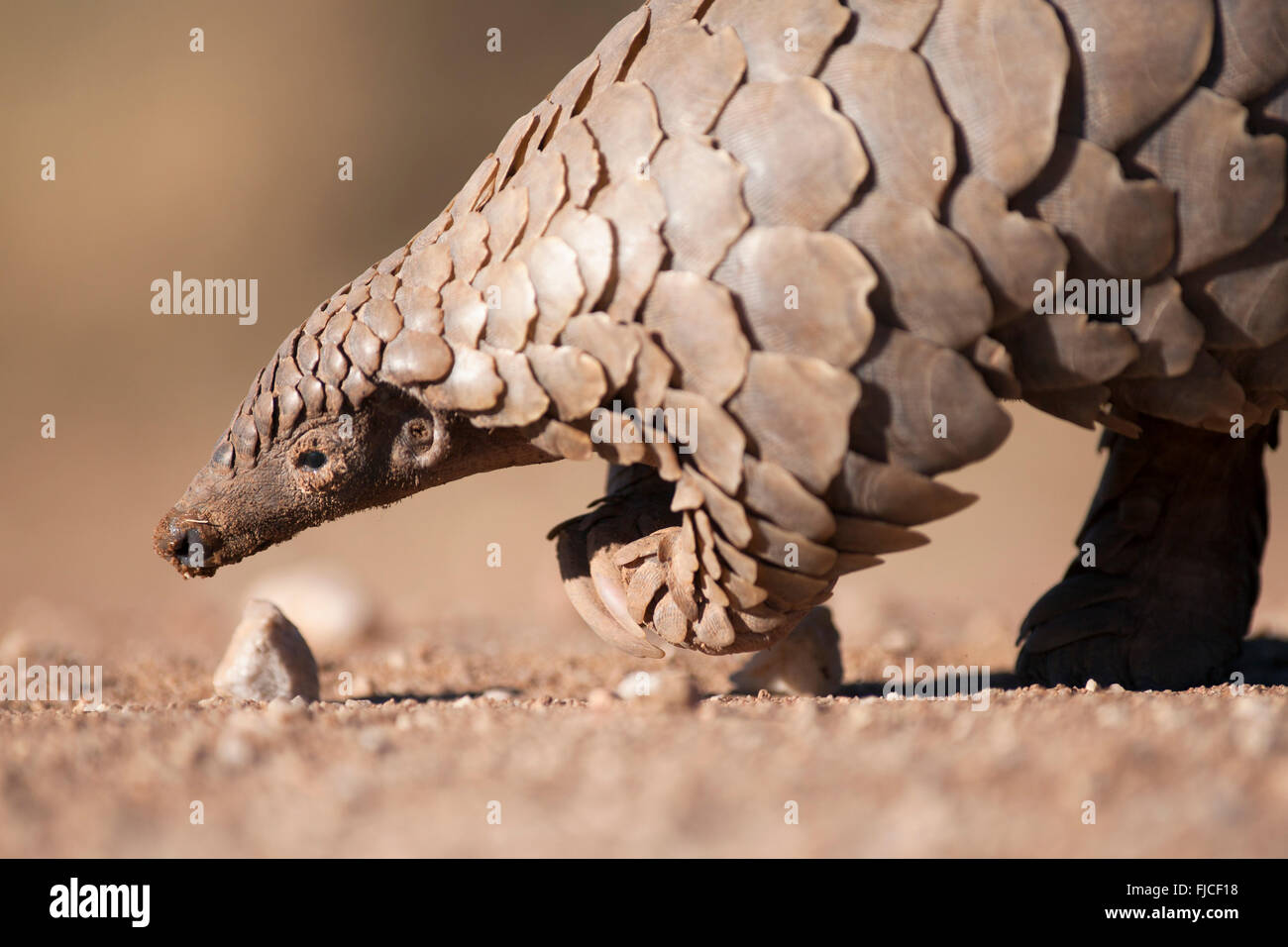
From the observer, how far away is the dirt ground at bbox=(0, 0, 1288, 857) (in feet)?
5.08

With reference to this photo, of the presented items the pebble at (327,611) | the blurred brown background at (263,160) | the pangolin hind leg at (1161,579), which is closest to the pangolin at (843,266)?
the pangolin hind leg at (1161,579)

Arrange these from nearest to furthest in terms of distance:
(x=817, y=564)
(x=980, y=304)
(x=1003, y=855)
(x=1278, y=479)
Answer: (x=1003, y=855) < (x=980, y=304) < (x=817, y=564) < (x=1278, y=479)

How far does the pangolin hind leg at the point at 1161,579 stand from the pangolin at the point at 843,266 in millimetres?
647

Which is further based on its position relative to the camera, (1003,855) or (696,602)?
(696,602)

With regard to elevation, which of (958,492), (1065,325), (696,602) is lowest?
(696,602)

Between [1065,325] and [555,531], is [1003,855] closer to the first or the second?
[1065,325]

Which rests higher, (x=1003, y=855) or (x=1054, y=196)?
(x=1054, y=196)

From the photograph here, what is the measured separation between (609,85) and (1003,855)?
167 cm

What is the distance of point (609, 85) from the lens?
2.48 m

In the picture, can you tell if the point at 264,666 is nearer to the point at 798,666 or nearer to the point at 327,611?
the point at 798,666

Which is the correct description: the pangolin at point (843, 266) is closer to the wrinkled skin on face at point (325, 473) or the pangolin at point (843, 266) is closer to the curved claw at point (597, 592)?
the wrinkled skin on face at point (325, 473)

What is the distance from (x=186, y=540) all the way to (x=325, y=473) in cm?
35

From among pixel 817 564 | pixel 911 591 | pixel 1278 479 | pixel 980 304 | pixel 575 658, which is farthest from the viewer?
pixel 1278 479
